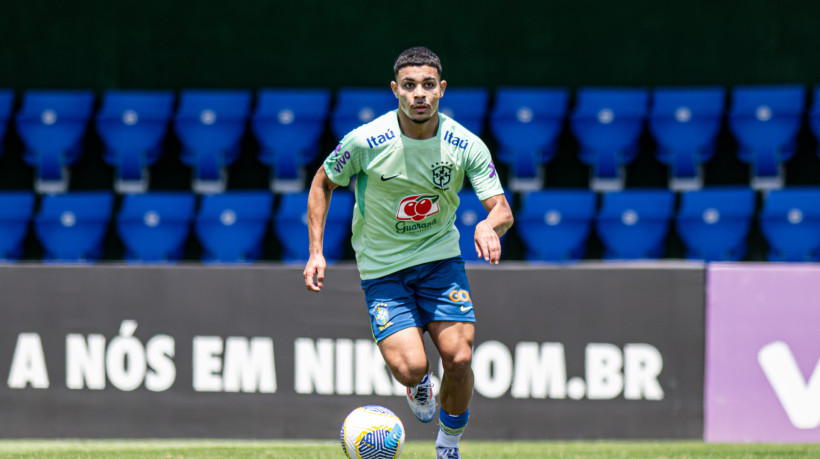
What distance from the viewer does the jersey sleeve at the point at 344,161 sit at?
16.9 ft

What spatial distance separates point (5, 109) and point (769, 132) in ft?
26.7

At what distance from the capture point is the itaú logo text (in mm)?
5168

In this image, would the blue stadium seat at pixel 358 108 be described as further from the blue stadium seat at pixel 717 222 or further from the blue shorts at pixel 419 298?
the blue shorts at pixel 419 298

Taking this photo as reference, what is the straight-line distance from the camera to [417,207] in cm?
519

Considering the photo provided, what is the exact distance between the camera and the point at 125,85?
37.3 ft

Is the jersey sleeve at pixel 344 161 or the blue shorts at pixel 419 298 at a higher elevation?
the jersey sleeve at pixel 344 161

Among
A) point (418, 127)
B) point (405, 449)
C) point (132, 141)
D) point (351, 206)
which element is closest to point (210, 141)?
point (132, 141)

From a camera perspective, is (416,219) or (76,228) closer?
(416,219)

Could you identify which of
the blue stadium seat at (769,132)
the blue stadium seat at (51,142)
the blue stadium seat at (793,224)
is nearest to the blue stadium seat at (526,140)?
the blue stadium seat at (769,132)

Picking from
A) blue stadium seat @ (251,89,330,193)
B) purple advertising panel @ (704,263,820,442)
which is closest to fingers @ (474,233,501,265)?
purple advertising panel @ (704,263,820,442)

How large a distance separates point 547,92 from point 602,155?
37.7 inches

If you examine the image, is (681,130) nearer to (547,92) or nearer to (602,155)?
(602,155)

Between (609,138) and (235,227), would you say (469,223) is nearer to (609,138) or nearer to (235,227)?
(609,138)

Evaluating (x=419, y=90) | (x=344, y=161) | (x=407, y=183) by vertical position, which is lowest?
(x=407, y=183)
